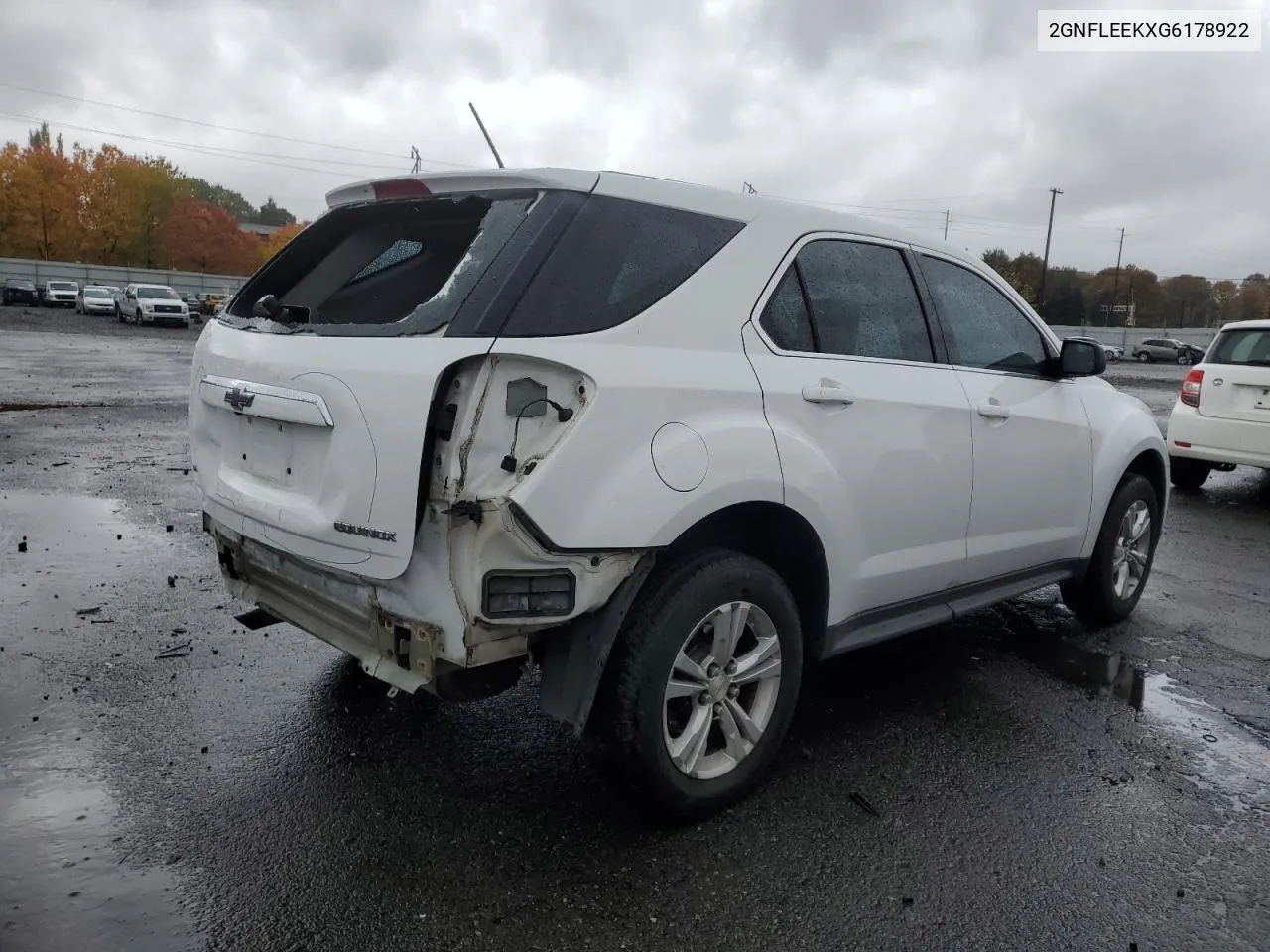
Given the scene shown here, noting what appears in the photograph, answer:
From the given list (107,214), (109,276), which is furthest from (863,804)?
(107,214)

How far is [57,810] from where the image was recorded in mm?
2889

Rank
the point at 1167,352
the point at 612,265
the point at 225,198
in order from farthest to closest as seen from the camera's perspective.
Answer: the point at 225,198
the point at 1167,352
the point at 612,265

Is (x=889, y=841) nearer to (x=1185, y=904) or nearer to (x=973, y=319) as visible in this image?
(x=1185, y=904)

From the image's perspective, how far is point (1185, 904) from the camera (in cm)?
269

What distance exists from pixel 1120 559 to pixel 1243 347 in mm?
5168

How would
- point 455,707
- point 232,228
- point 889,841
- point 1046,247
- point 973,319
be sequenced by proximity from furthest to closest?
point 232,228
point 1046,247
point 973,319
point 455,707
point 889,841

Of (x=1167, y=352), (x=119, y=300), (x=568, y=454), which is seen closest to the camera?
(x=568, y=454)

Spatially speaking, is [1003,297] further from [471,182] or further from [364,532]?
[364,532]

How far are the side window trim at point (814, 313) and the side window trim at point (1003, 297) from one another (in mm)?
26

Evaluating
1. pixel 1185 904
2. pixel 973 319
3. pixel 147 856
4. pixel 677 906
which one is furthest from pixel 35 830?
pixel 973 319

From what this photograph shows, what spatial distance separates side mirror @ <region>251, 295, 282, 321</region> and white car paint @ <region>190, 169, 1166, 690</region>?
109 mm

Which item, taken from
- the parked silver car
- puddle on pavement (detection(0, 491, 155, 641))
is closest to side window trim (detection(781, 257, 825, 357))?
puddle on pavement (detection(0, 491, 155, 641))

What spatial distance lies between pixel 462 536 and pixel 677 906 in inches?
46.5

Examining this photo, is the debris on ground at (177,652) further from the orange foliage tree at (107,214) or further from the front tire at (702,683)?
the orange foliage tree at (107,214)
